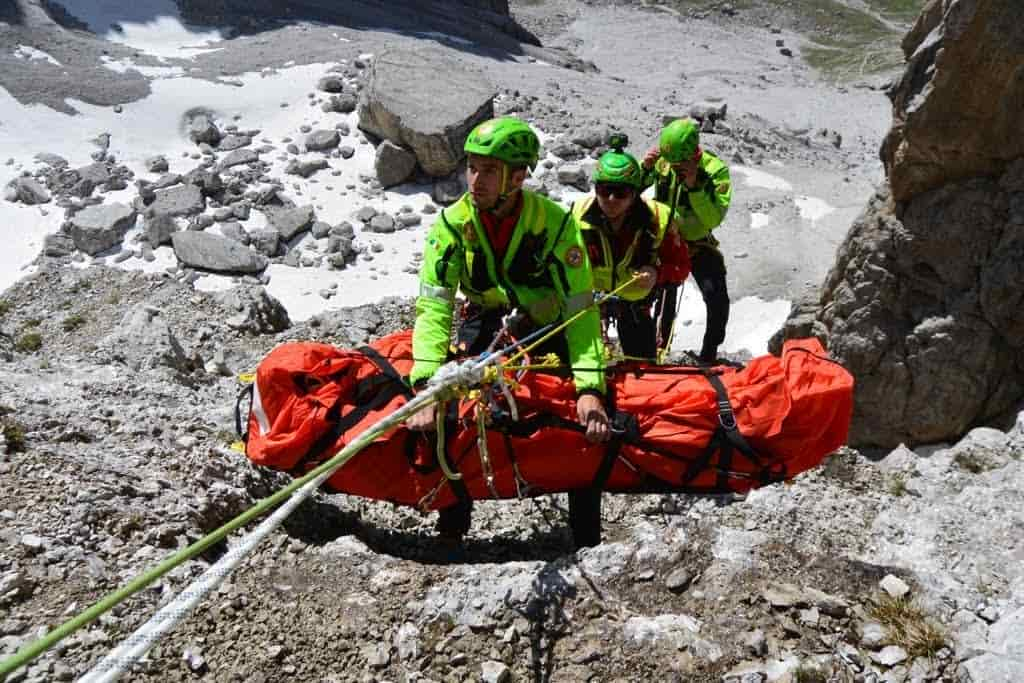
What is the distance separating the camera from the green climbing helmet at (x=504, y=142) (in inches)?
164

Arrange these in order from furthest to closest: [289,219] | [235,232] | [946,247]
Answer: [289,219] < [235,232] < [946,247]

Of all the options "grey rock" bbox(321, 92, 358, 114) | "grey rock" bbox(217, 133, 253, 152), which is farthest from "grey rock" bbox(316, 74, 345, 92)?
"grey rock" bbox(217, 133, 253, 152)

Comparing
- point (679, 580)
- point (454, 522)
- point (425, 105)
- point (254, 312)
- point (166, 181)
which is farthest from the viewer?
point (425, 105)

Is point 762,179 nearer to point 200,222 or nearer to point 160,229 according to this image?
point 200,222

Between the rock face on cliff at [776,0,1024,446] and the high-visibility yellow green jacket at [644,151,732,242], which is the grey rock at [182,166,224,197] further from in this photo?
the rock face on cliff at [776,0,1024,446]

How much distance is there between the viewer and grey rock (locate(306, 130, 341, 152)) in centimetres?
1738

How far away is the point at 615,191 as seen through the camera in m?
5.52

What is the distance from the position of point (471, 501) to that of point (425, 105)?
43.9ft

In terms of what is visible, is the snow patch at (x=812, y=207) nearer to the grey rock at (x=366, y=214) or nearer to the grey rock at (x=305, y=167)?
the grey rock at (x=366, y=214)

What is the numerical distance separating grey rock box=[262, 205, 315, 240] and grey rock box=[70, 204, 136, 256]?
269 cm

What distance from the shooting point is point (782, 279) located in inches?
534

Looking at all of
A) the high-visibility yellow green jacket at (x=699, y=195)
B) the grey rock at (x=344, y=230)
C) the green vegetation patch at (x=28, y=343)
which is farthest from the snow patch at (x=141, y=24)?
the high-visibility yellow green jacket at (x=699, y=195)

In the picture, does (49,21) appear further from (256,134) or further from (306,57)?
(256,134)

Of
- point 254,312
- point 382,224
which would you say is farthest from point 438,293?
point 382,224
